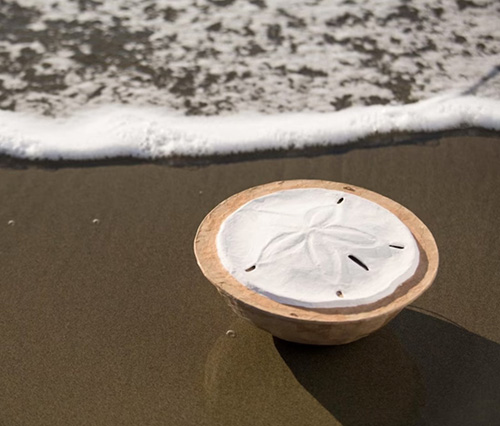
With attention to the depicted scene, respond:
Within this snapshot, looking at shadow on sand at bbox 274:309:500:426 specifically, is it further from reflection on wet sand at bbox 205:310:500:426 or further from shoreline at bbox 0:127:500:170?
shoreline at bbox 0:127:500:170

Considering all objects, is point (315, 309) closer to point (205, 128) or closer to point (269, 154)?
point (269, 154)

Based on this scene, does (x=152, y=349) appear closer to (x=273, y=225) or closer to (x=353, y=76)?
(x=273, y=225)

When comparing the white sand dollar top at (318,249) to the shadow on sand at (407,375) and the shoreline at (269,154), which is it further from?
the shoreline at (269,154)

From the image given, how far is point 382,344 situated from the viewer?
284 centimetres

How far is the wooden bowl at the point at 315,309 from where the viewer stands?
93.1 inches

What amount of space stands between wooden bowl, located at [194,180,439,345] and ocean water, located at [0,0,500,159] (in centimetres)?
153

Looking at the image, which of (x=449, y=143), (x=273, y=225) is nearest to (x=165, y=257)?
(x=273, y=225)

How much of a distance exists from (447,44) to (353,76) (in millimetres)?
939

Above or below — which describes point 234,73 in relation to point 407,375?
below

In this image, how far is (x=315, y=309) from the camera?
7.85 feet

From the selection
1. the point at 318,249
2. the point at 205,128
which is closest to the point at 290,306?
the point at 318,249

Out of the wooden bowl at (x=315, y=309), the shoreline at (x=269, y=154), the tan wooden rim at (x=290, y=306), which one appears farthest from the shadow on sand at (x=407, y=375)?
the shoreline at (x=269, y=154)

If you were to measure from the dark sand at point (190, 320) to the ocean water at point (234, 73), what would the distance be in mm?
335

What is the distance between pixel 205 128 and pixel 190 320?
62.6 inches
